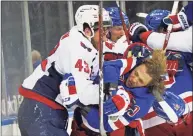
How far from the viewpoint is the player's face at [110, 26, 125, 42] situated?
2.03 meters

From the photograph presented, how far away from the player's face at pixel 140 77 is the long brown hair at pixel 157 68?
0.01 m

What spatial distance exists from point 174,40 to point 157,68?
14 cm

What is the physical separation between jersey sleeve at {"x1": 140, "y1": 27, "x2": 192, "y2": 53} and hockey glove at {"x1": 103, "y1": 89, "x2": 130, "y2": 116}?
18cm

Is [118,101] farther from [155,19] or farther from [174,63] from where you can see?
[155,19]

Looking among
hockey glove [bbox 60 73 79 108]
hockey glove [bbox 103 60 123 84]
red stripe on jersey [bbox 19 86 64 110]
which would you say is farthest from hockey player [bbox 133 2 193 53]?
red stripe on jersey [bbox 19 86 64 110]

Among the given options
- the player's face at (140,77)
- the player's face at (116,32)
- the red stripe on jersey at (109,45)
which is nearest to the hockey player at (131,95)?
the player's face at (140,77)

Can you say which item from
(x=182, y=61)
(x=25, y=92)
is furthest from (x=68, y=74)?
(x=182, y=61)

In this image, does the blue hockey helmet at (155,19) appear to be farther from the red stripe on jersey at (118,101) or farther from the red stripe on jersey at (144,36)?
the red stripe on jersey at (118,101)

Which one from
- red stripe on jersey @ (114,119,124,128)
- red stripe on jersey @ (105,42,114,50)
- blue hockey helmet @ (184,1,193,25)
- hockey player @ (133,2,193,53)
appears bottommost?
red stripe on jersey @ (114,119,124,128)

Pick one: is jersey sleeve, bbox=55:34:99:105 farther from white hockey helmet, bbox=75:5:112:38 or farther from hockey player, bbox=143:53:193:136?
hockey player, bbox=143:53:193:136

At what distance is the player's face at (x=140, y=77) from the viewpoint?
1.55 meters

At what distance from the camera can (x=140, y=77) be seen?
1.55 metres

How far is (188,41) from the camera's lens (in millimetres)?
1336

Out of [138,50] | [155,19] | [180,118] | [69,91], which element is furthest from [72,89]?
[155,19]
